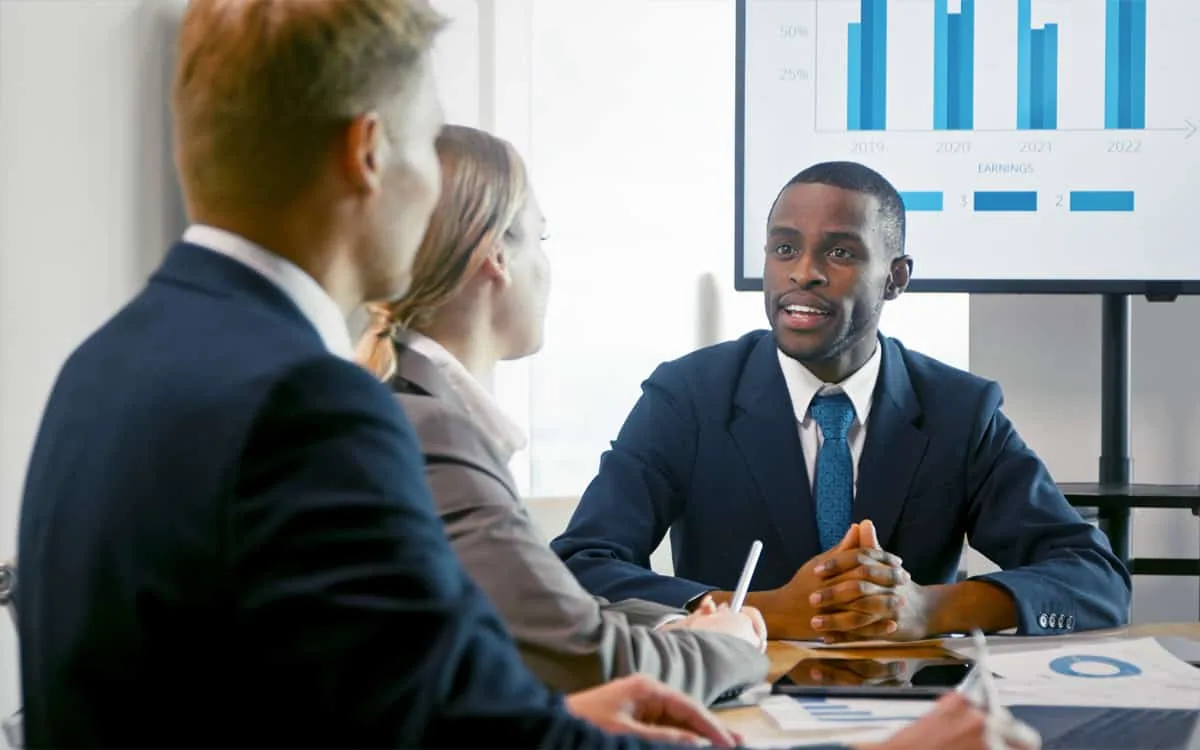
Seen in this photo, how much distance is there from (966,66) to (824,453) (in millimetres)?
1047

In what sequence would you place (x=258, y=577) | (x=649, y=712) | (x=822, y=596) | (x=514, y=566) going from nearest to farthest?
(x=258, y=577) < (x=649, y=712) < (x=514, y=566) < (x=822, y=596)

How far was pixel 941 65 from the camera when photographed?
2996 millimetres

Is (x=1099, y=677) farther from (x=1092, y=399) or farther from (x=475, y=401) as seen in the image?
(x=1092, y=399)

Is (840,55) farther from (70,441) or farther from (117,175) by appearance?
(70,441)

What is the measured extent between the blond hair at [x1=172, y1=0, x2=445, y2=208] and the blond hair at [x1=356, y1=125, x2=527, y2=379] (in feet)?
1.82

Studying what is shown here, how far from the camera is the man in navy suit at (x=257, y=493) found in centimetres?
79

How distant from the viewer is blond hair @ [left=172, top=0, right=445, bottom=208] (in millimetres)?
911

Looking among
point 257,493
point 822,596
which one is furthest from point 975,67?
point 257,493

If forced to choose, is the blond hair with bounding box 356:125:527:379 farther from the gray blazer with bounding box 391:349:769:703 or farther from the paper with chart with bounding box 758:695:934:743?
the paper with chart with bounding box 758:695:934:743

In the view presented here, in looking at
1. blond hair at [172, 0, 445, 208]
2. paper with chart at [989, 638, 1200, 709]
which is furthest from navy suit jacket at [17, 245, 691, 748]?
paper with chart at [989, 638, 1200, 709]

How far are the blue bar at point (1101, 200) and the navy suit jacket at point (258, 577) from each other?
2.39m

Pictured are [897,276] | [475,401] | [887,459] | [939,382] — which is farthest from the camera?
[897,276]

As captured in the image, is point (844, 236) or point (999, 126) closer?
point (844, 236)

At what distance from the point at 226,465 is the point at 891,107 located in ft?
7.96
